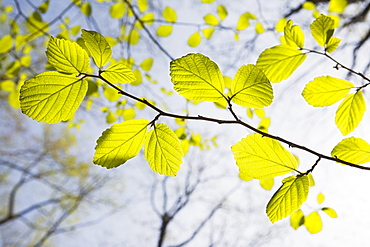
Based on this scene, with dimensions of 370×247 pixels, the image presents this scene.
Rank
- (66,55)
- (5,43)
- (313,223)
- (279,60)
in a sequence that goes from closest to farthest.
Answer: (66,55), (279,60), (313,223), (5,43)

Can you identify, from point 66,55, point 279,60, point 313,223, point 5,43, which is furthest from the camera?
point 5,43

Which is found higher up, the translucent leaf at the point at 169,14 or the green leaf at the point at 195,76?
the translucent leaf at the point at 169,14

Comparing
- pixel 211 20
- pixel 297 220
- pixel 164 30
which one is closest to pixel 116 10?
pixel 164 30

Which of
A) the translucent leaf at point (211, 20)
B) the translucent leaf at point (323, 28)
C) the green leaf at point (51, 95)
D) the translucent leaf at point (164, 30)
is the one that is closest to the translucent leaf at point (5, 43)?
the translucent leaf at point (164, 30)

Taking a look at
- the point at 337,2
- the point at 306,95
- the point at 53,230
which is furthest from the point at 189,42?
the point at 53,230

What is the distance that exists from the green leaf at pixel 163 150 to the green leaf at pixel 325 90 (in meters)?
0.18

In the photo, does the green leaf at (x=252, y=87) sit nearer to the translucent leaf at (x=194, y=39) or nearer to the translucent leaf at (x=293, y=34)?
the translucent leaf at (x=293, y=34)

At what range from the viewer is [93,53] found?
225 millimetres

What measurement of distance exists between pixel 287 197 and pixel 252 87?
0.32 feet

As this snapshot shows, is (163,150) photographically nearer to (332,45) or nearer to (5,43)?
(332,45)

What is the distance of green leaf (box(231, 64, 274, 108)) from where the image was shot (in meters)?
0.23

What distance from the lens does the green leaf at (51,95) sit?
22 cm

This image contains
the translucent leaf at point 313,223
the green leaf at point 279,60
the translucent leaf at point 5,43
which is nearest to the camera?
the green leaf at point 279,60

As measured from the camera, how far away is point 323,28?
313mm
